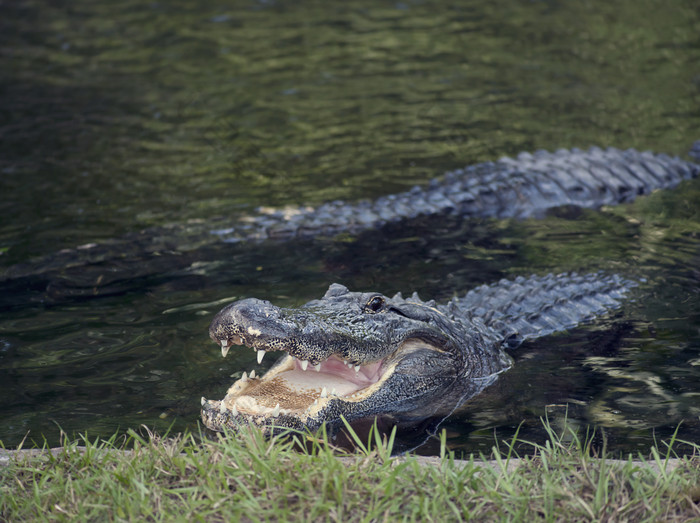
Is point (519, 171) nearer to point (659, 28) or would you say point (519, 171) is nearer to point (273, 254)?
point (273, 254)

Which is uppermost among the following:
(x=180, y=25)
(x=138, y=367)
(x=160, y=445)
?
(x=180, y=25)

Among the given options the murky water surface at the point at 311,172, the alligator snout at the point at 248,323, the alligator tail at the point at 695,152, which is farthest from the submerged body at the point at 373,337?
the alligator tail at the point at 695,152

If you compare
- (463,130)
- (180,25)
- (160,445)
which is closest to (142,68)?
(180,25)

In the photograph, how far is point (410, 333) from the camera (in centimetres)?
377

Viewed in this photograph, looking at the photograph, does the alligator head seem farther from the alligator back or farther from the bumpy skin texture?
the alligator back

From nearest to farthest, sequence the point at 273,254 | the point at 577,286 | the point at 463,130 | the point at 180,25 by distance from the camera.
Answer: the point at 577,286, the point at 273,254, the point at 463,130, the point at 180,25

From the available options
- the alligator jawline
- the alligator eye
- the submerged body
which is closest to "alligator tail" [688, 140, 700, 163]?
the submerged body

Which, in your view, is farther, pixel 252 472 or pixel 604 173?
pixel 604 173

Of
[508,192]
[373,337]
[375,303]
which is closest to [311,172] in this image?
[508,192]

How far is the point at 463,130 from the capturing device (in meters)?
8.65

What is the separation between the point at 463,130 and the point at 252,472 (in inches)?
262

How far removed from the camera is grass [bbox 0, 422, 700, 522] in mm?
2439

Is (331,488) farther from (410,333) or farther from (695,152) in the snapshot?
(695,152)

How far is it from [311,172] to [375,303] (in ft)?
13.5
